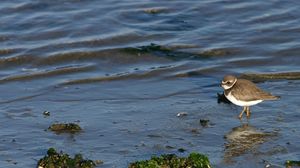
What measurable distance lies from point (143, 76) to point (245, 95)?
259cm

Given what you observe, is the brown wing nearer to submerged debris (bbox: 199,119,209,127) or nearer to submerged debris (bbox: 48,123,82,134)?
submerged debris (bbox: 199,119,209,127)

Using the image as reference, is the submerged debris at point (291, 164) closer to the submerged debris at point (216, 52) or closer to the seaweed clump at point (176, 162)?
the seaweed clump at point (176, 162)

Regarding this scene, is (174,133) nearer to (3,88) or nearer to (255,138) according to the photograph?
(255,138)

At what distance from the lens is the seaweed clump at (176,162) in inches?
307

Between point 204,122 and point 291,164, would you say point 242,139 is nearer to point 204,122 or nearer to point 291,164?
point 204,122

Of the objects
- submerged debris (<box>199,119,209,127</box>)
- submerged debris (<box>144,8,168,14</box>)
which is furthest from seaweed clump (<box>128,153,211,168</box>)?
submerged debris (<box>144,8,168,14</box>)

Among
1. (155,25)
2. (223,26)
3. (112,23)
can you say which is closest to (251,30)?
(223,26)

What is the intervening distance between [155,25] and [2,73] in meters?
3.86

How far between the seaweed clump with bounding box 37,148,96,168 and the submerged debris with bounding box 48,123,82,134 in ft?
3.62

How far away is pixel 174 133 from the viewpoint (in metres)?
9.22

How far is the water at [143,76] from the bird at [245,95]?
0.61ft

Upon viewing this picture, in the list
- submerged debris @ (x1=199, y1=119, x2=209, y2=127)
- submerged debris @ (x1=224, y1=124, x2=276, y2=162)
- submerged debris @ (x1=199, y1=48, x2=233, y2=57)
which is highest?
submerged debris @ (x1=199, y1=48, x2=233, y2=57)

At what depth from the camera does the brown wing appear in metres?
9.90

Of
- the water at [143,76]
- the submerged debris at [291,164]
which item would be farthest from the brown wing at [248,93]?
the submerged debris at [291,164]
